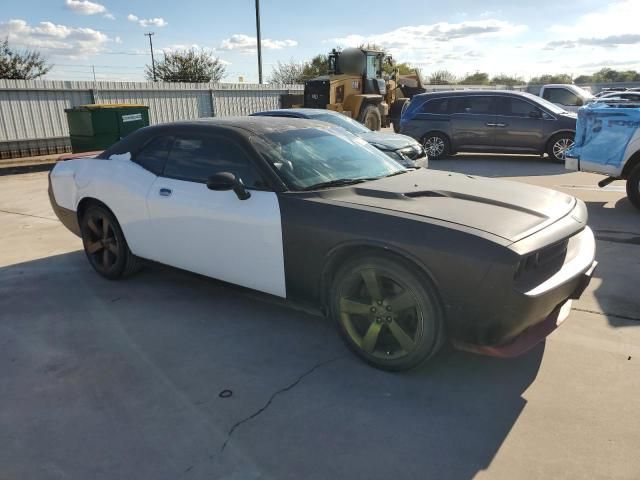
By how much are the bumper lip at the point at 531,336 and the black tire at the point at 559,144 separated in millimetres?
9497

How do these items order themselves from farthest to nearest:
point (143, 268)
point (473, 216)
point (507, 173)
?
point (507, 173) → point (143, 268) → point (473, 216)

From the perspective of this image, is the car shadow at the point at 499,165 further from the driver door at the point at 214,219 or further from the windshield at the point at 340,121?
the driver door at the point at 214,219

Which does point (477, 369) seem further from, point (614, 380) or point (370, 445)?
point (370, 445)

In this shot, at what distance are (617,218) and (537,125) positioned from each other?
5572mm

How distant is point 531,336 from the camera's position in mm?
2811

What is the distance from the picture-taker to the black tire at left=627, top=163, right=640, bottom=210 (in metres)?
6.73

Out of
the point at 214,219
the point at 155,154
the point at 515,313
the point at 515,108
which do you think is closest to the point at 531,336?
the point at 515,313

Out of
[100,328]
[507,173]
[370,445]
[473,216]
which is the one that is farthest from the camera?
[507,173]

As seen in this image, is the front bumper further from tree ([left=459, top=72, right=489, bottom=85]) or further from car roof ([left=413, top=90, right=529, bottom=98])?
tree ([left=459, top=72, right=489, bottom=85])

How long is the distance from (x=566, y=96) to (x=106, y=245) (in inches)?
589

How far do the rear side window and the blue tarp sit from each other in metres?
5.14

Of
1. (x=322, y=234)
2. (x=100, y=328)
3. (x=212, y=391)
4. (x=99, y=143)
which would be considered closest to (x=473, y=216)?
(x=322, y=234)

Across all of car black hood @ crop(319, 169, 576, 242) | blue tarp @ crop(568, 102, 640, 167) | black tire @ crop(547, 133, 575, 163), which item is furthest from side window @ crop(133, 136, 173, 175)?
black tire @ crop(547, 133, 575, 163)

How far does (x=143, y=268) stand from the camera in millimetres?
4871
